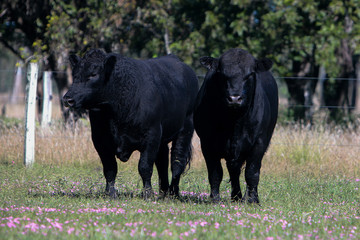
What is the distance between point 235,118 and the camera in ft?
21.0

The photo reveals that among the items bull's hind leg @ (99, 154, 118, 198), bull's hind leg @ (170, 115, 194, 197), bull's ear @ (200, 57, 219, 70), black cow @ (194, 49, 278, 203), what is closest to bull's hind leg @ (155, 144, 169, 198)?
bull's hind leg @ (170, 115, 194, 197)

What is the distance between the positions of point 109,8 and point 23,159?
5.00 m

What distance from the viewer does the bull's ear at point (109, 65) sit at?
6.70 metres

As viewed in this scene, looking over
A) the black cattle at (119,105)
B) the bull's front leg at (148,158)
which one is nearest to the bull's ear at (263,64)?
the black cattle at (119,105)

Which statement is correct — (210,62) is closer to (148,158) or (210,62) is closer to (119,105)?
(119,105)

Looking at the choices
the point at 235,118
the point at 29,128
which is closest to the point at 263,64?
the point at 235,118

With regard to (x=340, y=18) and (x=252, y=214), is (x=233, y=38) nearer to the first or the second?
(x=340, y=18)

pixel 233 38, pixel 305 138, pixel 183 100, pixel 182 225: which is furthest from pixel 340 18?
pixel 182 225

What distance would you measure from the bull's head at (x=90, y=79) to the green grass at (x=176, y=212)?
3.62 feet

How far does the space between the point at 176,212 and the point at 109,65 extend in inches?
84.5

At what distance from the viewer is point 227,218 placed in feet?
17.1

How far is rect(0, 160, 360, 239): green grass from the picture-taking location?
440 cm

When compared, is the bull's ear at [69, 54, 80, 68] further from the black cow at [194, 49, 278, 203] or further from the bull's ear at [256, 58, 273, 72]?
the bull's ear at [256, 58, 273, 72]

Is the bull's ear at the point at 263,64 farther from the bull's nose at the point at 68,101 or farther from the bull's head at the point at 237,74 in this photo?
the bull's nose at the point at 68,101
